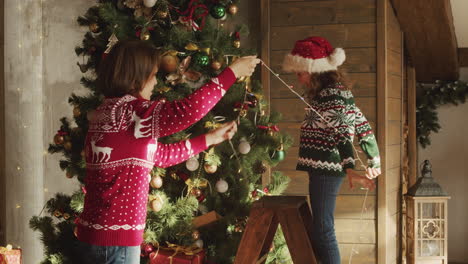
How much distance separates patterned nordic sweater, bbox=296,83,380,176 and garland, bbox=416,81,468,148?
2.18 m

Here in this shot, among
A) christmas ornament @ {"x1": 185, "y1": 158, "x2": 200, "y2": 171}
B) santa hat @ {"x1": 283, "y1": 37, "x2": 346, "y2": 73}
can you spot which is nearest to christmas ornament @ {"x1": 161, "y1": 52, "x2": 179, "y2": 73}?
christmas ornament @ {"x1": 185, "y1": 158, "x2": 200, "y2": 171}

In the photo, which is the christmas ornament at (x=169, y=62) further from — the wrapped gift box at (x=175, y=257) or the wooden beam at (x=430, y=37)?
the wooden beam at (x=430, y=37)

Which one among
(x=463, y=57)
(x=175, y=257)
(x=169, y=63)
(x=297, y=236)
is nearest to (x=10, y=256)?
(x=175, y=257)

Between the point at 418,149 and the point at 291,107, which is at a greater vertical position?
the point at 291,107

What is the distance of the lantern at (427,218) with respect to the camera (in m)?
3.75

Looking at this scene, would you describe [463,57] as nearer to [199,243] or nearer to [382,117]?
[382,117]

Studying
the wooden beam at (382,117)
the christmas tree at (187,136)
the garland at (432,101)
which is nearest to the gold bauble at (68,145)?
the christmas tree at (187,136)

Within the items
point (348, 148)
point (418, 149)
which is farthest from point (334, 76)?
point (418, 149)

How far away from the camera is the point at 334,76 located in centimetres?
258

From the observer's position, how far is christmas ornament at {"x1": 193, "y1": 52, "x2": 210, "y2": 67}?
2.63 m

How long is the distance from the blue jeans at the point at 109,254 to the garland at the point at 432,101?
322 cm

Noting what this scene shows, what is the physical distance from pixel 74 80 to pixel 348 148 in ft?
7.02

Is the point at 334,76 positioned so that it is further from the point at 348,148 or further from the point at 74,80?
the point at 74,80

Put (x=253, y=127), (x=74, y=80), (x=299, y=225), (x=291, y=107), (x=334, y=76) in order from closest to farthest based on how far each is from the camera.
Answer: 1. (x=299, y=225)
2. (x=334, y=76)
3. (x=253, y=127)
4. (x=291, y=107)
5. (x=74, y=80)
